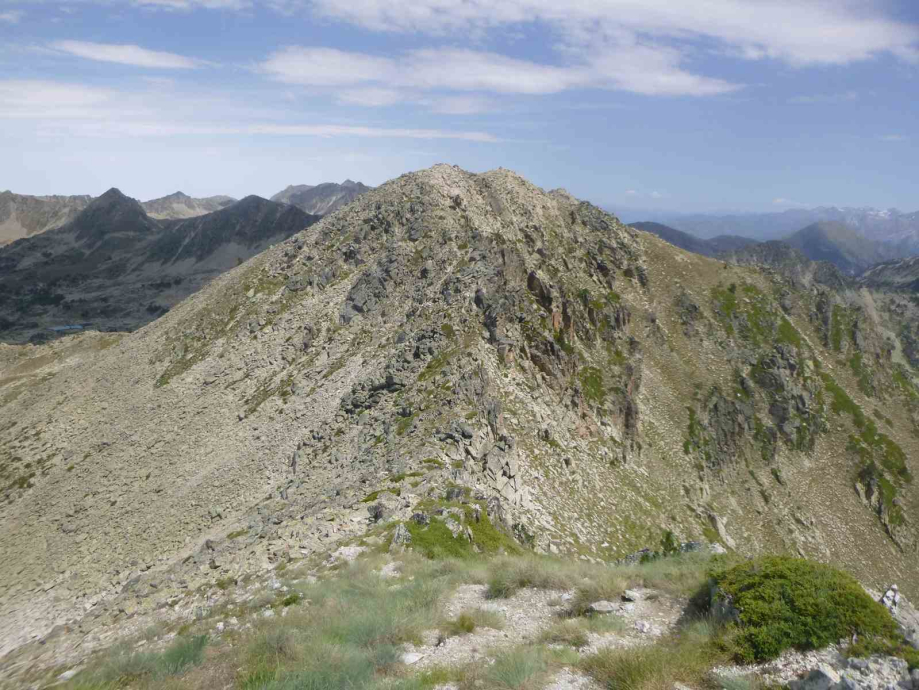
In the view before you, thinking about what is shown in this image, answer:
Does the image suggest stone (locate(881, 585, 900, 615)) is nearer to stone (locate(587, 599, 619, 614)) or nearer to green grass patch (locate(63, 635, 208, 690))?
stone (locate(587, 599, 619, 614))

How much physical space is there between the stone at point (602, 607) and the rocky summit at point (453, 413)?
45.8 ft

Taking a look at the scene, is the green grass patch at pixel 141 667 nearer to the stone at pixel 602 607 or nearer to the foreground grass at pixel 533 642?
the foreground grass at pixel 533 642

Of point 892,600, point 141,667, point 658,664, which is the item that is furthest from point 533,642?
point 141,667

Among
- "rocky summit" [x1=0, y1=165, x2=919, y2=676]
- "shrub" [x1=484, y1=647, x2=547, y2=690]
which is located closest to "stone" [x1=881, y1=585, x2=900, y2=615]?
"shrub" [x1=484, y1=647, x2=547, y2=690]

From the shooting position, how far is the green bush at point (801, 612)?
11750 millimetres

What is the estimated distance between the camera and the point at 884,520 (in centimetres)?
6419

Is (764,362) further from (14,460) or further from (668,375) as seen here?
(14,460)

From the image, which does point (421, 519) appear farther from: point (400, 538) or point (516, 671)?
point (516, 671)

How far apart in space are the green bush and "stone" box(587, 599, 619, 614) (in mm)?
3515

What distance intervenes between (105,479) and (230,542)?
24459 millimetres

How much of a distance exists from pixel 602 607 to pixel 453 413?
23.1m

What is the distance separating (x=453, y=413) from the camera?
125ft

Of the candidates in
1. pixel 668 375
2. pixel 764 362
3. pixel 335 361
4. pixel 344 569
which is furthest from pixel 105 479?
pixel 764 362

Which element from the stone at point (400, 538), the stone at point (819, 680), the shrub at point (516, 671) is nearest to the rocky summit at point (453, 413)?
the stone at point (400, 538)
